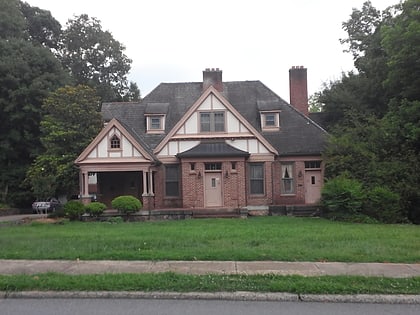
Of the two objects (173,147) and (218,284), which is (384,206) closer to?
(173,147)

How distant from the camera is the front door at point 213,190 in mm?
27078

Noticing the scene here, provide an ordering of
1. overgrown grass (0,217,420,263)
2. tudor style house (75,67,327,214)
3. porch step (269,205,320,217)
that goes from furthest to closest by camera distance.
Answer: tudor style house (75,67,327,214) → porch step (269,205,320,217) → overgrown grass (0,217,420,263)

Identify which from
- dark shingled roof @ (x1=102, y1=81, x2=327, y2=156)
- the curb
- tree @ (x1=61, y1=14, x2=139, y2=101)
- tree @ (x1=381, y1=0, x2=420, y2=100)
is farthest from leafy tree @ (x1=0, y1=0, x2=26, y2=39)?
the curb

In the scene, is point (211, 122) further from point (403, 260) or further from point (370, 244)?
point (403, 260)

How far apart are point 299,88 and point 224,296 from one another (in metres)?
26.4

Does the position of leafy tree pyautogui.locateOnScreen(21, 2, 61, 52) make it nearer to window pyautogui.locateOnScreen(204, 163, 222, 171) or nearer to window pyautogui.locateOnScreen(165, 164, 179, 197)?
window pyautogui.locateOnScreen(165, 164, 179, 197)

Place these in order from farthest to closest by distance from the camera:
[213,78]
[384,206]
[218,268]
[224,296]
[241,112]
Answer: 1. [213,78]
2. [241,112]
3. [384,206]
4. [218,268]
5. [224,296]

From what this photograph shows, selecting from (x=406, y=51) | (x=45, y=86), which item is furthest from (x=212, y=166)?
(x=45, y=86)

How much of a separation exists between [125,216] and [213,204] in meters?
5.17

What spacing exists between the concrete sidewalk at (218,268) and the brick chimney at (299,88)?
23.5 metres

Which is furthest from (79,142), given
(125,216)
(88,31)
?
(88,31)

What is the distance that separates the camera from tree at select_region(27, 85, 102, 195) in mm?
31906

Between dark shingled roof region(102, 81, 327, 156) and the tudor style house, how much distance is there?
63 mm

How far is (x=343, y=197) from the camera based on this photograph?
21391mm
